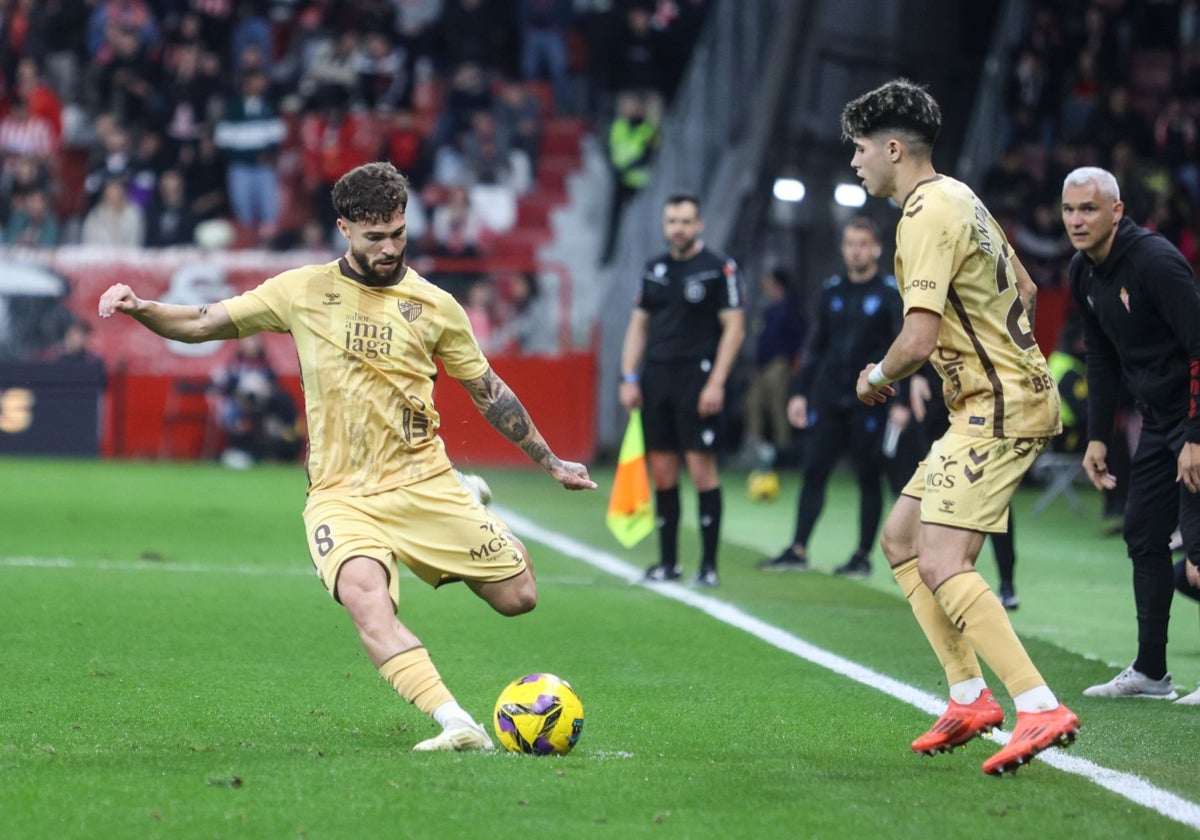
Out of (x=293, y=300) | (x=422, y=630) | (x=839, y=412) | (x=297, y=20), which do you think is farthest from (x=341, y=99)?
(x=293, y=300)

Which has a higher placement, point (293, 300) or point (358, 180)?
point (358, 180)

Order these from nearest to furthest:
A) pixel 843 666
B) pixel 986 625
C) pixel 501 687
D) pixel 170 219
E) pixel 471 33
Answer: pixel 986 625, pixel 501 687, pixel 843 666, pixel 170 219, pixel 471 33

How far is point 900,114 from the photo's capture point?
229 inches

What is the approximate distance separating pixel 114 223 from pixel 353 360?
1823 cm

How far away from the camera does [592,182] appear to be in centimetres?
2616

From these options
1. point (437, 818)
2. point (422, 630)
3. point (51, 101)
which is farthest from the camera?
point (51, 101)

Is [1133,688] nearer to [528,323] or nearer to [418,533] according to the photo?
[418,533]

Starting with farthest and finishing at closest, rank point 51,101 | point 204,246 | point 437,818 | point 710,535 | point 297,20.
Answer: point 297,20
point 51,101
point 204,246
point 710,535
point 437,818

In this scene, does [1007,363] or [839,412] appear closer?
[1007,363]

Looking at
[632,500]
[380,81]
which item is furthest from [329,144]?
[632,500]

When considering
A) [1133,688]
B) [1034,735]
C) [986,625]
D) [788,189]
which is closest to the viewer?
[1034,735]

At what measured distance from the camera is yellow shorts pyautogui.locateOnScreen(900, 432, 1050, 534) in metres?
5.80

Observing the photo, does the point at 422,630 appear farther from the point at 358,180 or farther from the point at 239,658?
the point at 358,180

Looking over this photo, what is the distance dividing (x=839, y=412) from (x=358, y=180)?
702 cm
